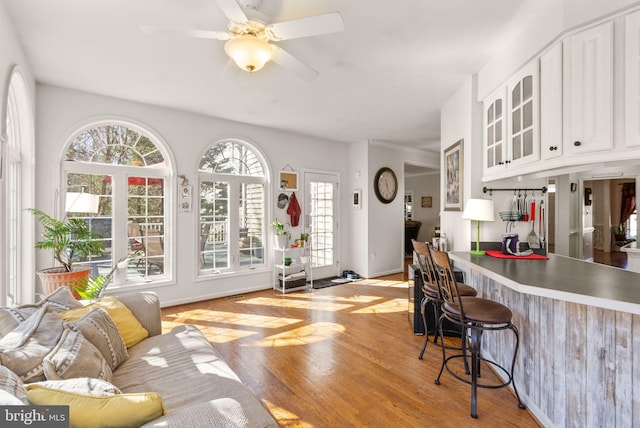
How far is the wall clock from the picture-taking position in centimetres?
620

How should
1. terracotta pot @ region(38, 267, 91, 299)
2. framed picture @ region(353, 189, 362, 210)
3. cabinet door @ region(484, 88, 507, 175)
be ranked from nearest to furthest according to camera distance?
cabinet door @ region(484, 88, 507, 175) < terracotta pot @ region(38, 267, 91, 299) < framed picture @ region(353, 189, 362, 210)

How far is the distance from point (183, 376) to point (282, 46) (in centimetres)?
246

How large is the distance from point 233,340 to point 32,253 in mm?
2248

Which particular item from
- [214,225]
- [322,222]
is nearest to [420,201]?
[322,222]

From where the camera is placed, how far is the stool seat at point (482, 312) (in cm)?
200

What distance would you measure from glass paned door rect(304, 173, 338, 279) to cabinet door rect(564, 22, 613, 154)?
4.22 meters

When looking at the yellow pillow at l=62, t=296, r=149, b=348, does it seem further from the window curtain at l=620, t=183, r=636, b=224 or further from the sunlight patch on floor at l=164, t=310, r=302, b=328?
the window curtain at l=620, t=183, r=636, b=224

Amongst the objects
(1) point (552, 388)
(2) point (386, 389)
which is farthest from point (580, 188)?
(2) point (386, 389)

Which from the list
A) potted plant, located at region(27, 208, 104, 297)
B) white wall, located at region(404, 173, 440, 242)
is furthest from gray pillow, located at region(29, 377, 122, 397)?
white wall, located at region(404, 173, 440, 242)

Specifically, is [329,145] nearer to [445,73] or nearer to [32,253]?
[445,73]

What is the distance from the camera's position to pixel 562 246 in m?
2.95

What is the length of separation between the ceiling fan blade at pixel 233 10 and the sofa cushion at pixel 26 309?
6.23ft

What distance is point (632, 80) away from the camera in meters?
1.71

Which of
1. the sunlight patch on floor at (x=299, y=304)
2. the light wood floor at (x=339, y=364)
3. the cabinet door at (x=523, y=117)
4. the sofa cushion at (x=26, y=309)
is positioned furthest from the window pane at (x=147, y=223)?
the cabinet door at (x=523, y=117)
